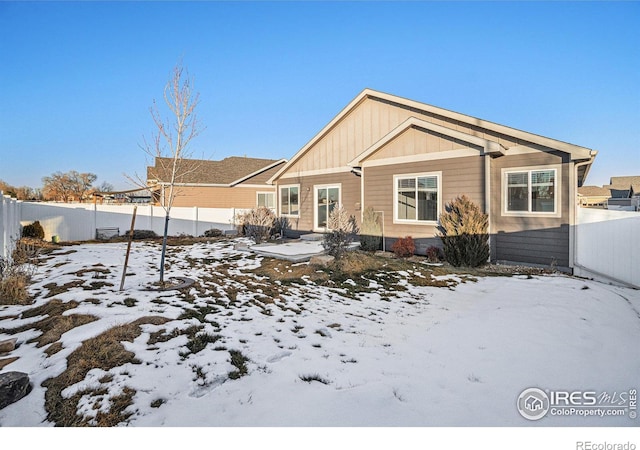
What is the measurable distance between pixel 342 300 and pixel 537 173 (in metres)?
6.87

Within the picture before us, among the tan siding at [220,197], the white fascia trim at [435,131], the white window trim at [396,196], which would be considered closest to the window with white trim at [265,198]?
the tan siding at [220,197]

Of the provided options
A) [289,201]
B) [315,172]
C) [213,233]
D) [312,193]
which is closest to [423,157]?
[315,172]

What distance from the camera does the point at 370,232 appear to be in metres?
11.3

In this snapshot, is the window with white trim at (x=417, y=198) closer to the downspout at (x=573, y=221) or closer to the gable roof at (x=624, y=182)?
the downspout at (x=573, y=221)

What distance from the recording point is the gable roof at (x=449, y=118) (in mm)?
7914

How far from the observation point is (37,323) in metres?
4.23

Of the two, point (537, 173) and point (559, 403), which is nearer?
point (559, 403)

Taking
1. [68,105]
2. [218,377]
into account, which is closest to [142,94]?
[68,105]

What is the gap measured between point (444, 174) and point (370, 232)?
10.4 feet

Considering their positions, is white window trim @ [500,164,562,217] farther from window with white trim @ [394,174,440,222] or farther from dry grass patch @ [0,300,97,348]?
dry grass patch @ [0,300,97,348]

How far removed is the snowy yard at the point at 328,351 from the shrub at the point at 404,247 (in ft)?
11.9

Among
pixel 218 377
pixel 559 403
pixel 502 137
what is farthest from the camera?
pixel 502 137
